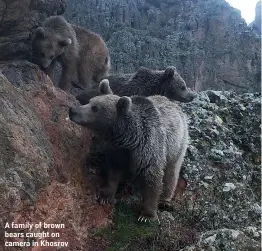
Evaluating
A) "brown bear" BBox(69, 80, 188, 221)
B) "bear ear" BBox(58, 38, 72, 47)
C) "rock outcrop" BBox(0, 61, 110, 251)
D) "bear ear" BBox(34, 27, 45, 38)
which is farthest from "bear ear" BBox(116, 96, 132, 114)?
"bear ear" BBox(34, 27, 45, 38)

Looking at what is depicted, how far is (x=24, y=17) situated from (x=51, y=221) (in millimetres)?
7133

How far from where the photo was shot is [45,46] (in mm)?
10094

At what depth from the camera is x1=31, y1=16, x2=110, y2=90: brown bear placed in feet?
33.2

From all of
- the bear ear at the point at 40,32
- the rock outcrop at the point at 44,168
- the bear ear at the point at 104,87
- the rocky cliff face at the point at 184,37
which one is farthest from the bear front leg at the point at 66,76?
the rocky cliff face at the point at 184,37

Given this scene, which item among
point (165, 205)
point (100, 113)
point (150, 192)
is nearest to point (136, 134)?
point (100, 113)

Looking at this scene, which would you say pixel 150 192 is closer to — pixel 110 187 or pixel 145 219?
pixel 145 219

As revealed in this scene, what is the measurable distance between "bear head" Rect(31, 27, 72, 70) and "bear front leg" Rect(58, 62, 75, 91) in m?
0.39

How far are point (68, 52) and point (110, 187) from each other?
463 cm

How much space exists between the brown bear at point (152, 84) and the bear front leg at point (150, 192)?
314 centimetres

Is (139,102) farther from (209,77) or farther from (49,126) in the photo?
(209,77)

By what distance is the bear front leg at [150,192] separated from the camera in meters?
6.95

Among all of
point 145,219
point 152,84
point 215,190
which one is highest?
point 152,84

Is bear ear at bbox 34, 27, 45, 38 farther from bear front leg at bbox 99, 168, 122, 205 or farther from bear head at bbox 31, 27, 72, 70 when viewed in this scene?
bear front leg at bbox 99, 168, 122, 205

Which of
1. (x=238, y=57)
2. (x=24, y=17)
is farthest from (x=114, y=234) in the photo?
(x=238, y=57)
